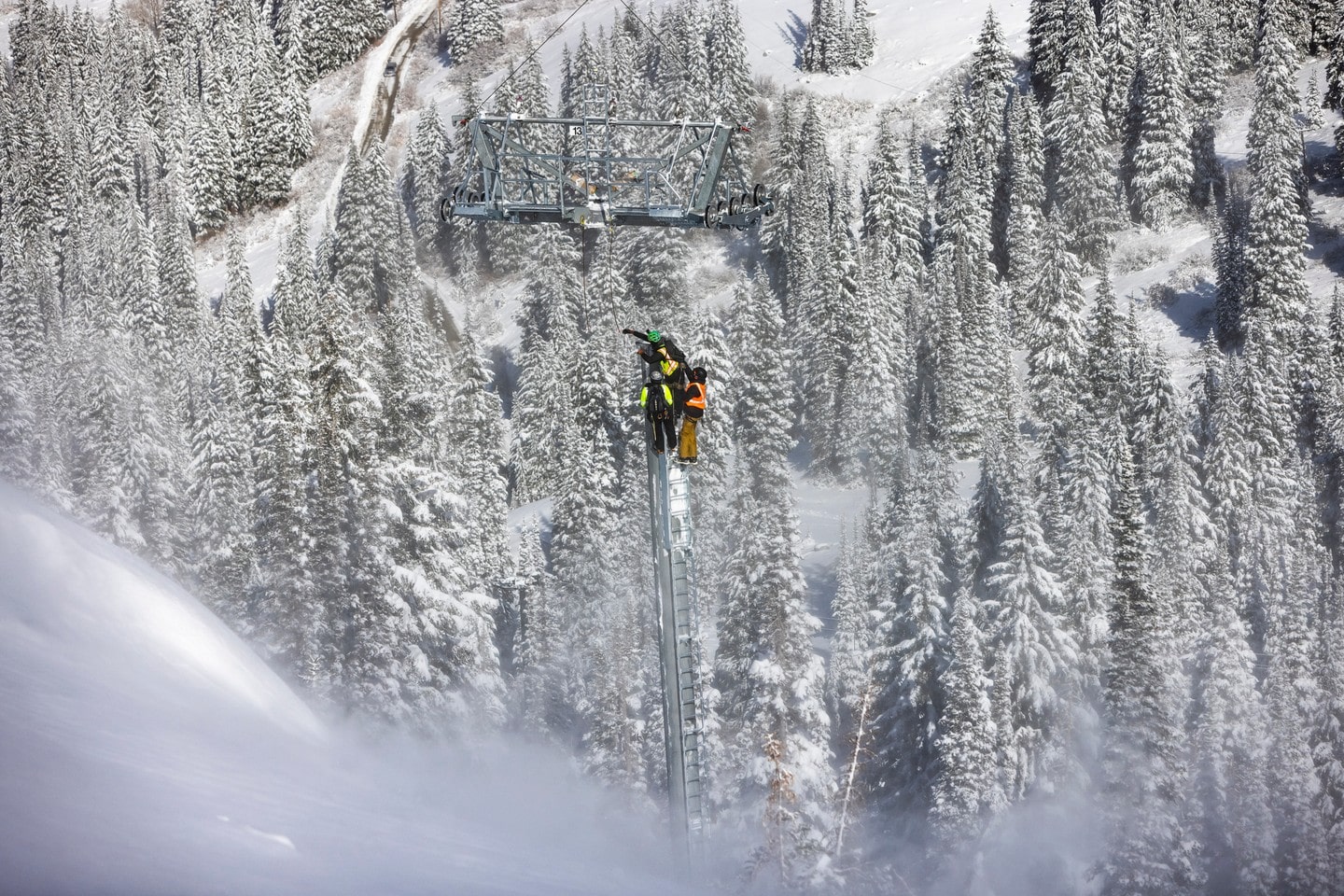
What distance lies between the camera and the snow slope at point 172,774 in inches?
289

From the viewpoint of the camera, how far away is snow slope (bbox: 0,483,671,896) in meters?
7.35

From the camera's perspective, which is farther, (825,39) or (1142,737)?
(825,39)

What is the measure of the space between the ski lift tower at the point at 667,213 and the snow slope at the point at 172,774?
3.51 metres

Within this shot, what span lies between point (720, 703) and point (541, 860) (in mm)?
28205

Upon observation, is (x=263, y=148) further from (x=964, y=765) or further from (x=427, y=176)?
(x=964, y=765)

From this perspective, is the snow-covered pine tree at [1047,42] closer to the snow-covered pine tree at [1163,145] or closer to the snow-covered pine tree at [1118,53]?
the snow-covered pine tree at [1118,53]

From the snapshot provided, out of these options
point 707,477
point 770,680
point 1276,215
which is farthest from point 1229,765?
point 1276,215

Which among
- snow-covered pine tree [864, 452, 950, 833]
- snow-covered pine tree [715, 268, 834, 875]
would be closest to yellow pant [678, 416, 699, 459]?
snow-covered pine tree [715, 268, 834, 875]

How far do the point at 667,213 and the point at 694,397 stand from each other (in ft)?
16.5

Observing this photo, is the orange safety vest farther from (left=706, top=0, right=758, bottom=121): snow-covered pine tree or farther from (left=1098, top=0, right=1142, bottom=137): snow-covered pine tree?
(left=706, top=0, right=758, bottom=121): snow-covered pine tree

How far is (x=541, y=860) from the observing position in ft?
36.4

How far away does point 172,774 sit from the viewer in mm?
8672

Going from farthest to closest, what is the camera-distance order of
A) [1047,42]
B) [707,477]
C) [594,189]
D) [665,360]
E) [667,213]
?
[1047,42]
[707,477]
[594,189]
[667,213]
[665,360]

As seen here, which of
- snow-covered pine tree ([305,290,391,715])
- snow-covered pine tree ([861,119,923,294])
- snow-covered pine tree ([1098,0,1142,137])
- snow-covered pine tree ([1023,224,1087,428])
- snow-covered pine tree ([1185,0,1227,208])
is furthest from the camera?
snow-covered pine tree ([1098,0,1142,137])
